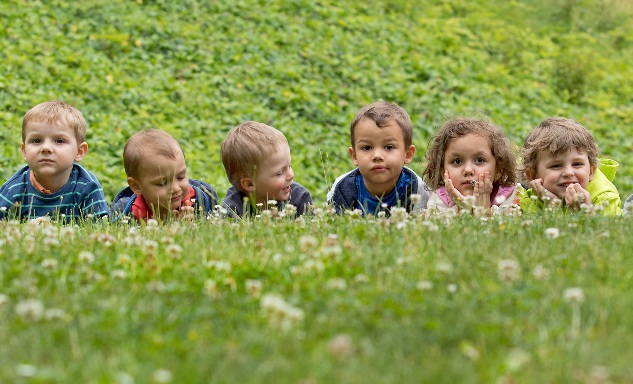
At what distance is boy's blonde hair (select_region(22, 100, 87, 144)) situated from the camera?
24.3 ft

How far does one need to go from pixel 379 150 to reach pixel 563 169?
1481mm

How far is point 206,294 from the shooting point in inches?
136

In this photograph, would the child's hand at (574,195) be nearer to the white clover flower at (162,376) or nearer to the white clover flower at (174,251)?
the white clover flower at (174,251)

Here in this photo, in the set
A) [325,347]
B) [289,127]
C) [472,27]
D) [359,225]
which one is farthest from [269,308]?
[472,27]

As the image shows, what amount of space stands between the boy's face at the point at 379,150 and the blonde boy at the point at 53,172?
2.39 metres

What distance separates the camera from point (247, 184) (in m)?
7.22

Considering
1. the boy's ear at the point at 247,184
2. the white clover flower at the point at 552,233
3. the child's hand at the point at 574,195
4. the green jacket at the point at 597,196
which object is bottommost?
the boy's ear at the point at 247,184

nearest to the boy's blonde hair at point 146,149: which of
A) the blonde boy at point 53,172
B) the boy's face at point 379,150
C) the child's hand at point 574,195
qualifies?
the blonde boy at point 53,172

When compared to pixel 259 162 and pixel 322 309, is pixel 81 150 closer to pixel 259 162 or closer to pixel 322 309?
pixel 259 162

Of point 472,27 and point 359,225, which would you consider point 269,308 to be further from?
point 472,27

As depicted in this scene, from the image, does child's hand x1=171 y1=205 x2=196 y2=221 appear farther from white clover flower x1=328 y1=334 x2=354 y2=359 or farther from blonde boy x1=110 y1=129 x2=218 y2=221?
white clover flower x1=328 y1=334 x2=354 y2=359

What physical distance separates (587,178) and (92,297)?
4722 mm

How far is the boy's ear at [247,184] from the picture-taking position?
7160mm

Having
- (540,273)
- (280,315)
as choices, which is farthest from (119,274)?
(540,273)
